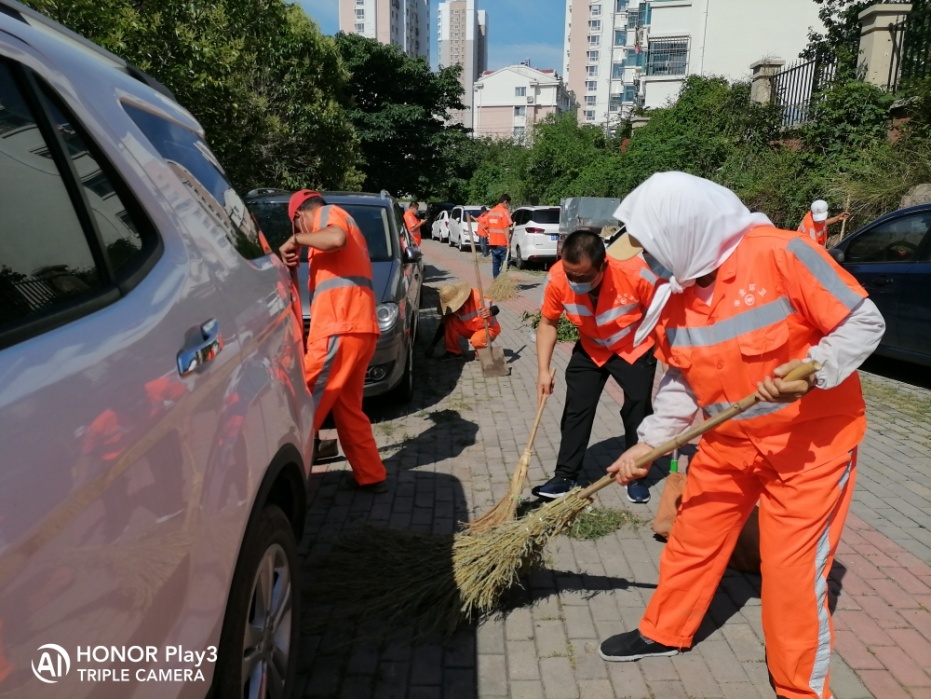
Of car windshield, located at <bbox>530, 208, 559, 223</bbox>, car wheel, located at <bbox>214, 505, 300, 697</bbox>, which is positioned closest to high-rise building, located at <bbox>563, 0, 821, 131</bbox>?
car windshield, located at <bbox>530, 208, 559, 223</bbox>

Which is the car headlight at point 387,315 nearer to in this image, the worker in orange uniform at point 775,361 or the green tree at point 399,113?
the worker in orange uniform at point 775,361

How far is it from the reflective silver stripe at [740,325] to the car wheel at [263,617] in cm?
148

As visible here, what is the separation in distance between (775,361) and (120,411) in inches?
76.5

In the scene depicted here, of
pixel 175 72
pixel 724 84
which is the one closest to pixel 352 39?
pixel 724 84

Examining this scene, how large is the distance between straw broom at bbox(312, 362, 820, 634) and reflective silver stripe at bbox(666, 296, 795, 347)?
2.64 feet

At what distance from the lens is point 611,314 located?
4.24 m

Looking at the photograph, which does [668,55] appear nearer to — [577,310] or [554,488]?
[577,310]

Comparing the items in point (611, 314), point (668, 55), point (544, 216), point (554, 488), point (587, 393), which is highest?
point (668, 55)

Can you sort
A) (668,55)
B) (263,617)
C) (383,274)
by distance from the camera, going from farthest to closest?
(668,55) → (383,274) → (263,617)

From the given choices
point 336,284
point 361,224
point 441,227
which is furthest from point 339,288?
point 441,227

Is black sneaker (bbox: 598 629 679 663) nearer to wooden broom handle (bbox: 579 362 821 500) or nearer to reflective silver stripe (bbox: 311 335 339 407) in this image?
wooden broom handle (bbox: 579 362 821 500)

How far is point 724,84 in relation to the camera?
2389 centimetres

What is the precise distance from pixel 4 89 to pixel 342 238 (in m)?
2.76

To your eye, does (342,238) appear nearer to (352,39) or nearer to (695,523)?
(695,523)
